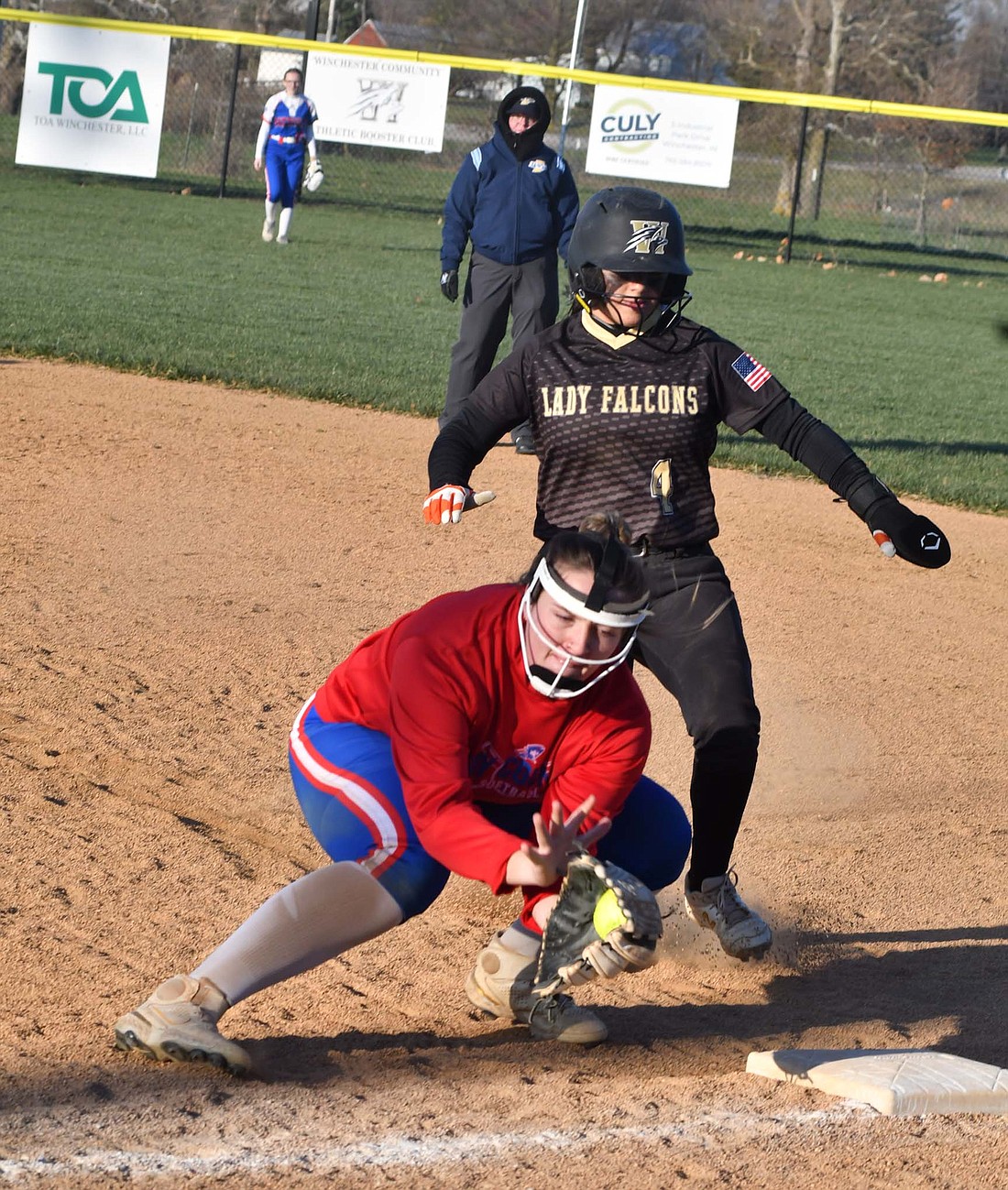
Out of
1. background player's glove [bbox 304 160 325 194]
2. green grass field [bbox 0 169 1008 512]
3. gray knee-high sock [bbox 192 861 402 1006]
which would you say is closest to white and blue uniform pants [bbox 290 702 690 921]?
gray knee-high sock [bbox 192 861 402 1006]

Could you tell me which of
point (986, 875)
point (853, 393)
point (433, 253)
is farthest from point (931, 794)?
point (433, 253)

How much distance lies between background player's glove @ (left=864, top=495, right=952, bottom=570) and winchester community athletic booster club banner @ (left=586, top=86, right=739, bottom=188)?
16886mm

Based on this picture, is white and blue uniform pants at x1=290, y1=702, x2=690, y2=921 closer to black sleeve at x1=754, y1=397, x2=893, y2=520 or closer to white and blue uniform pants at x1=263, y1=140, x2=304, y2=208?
black sleeve at x1=754, y1=397, x2=893, y2=520

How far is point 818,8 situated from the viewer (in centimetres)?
3969

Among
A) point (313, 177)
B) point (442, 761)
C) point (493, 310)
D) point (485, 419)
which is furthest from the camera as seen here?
point (313, 177)

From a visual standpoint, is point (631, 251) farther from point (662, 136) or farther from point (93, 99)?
point (662, 136)

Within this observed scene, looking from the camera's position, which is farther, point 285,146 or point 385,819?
point 285,146

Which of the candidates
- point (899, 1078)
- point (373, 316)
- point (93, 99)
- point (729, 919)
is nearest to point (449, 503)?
point (729, 919)

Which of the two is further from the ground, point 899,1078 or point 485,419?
point 485,419

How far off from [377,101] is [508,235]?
1232 cm

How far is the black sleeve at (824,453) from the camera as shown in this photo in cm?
383

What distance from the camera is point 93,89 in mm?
18094

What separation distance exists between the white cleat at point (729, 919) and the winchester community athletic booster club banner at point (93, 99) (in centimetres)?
1629

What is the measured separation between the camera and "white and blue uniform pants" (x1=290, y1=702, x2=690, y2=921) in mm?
3035
